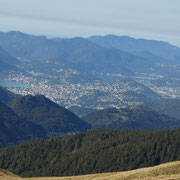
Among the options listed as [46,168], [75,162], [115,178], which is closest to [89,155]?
[75,162]

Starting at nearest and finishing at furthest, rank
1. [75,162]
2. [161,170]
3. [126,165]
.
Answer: [161,170] → [126,165] → [75,162]

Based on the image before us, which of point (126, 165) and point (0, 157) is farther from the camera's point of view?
point (0, 157)

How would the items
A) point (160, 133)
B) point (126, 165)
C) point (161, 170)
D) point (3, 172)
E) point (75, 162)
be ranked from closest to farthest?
point (161, 170), point (3, 172), point (126, 165), point (75, 162), point (160, 133)

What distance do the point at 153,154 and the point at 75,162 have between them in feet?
118

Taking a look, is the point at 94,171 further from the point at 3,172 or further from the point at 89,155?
the point at 3,172

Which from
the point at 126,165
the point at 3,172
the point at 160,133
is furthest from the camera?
the point at 160,133

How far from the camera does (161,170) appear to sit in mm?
91938

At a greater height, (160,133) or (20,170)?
(160,133)

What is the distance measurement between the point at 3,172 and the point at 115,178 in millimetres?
41047

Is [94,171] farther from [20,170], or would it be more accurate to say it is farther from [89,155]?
[20,170]

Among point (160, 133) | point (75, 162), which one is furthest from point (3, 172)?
point (160, 133)

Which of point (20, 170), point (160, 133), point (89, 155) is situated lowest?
point (20, 170)

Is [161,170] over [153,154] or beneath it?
over

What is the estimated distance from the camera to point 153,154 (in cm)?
17325
